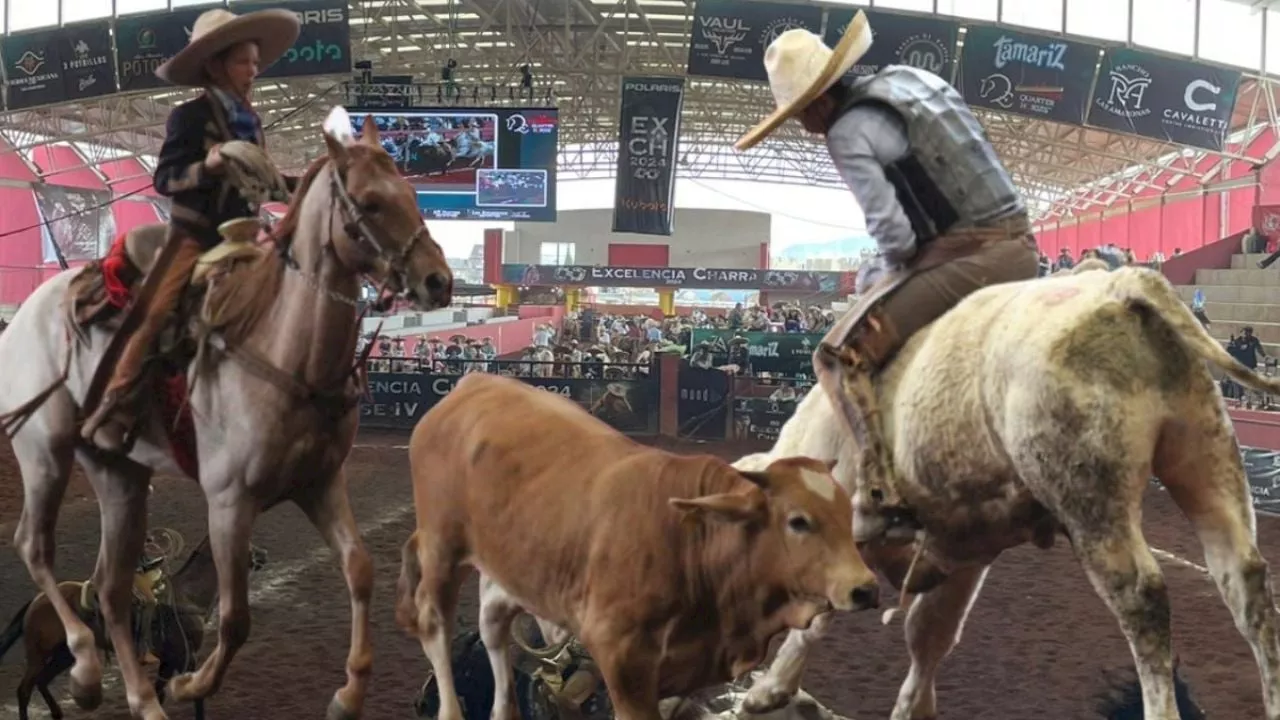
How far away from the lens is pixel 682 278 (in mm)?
36719

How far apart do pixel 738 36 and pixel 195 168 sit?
39.7ft

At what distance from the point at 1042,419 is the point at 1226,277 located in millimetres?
19582

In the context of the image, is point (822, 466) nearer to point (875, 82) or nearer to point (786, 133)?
point (875, 82)

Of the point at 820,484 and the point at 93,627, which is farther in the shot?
the point at 93,627

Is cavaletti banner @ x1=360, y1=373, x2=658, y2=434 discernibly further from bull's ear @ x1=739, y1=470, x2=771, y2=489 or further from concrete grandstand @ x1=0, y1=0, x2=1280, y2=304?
bull's ear @ x1=739, y1=470, x2=771, y2=489

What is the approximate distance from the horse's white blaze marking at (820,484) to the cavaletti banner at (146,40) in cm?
1517

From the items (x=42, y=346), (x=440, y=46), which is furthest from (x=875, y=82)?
(x=440, y=46)

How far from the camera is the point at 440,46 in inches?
1127

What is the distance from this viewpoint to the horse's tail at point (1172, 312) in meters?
2.70

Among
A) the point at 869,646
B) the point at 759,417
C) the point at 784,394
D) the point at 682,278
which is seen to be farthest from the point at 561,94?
the point at 869,646

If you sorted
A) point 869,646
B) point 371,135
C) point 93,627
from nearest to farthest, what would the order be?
point 371,135 < point 93,627 < point 869,646

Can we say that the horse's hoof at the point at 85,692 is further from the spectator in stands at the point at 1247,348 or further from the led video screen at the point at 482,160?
the spectator in stands at the point at 1247,348

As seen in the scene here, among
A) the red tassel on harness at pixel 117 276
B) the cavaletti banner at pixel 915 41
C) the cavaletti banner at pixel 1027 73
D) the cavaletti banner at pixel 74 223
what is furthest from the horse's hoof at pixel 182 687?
the cavaletti banner at pixel 74 223

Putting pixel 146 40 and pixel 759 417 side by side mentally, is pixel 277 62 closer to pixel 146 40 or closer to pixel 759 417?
pixel 146 40
